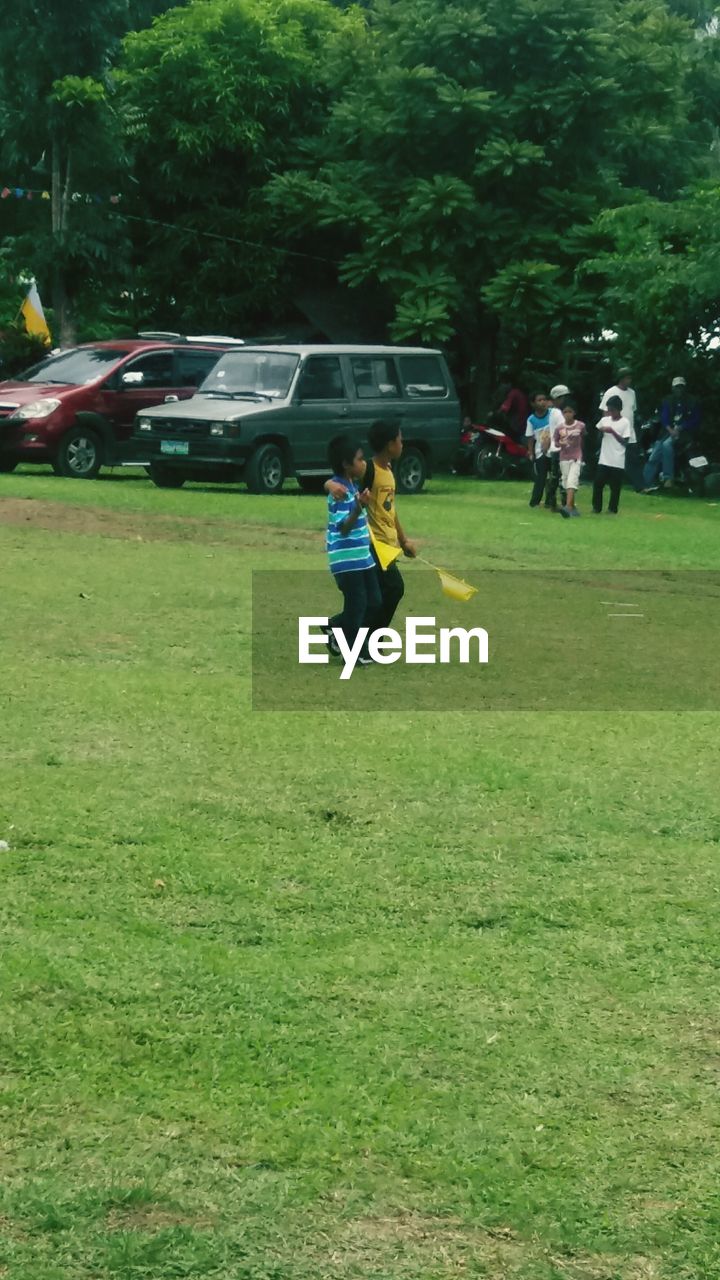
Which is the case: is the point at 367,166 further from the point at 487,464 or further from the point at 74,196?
the point at 487,464

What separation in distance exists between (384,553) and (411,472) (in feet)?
48.7

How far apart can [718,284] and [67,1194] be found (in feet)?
76.6

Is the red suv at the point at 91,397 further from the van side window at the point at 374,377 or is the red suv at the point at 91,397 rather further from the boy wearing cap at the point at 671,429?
the boy wearing cap at the point at 671,429

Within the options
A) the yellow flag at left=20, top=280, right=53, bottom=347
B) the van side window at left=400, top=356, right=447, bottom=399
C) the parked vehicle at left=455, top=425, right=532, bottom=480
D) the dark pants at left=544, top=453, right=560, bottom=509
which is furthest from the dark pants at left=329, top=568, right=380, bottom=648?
the yellow flag at left=20, top=280, right=53, bottom=347

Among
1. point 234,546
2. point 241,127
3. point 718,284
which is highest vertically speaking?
point 241,127

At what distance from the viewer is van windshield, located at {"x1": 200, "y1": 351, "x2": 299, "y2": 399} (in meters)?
24.0

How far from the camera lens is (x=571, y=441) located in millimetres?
21812

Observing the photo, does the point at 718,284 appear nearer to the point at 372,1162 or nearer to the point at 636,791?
the point at 636,791

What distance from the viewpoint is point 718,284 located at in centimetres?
2577

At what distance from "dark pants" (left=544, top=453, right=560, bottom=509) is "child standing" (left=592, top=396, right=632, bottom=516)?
0.45 metres

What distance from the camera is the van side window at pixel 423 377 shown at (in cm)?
2534

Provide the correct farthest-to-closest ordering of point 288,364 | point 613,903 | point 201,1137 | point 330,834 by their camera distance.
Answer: point 288,364 < point 330,834 < point 613,903 < point 201,1137

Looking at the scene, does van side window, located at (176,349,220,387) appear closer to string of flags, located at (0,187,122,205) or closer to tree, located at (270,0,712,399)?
tree, located at (270,0,712,399)

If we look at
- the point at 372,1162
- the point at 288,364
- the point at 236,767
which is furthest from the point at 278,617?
the point at 288,364
